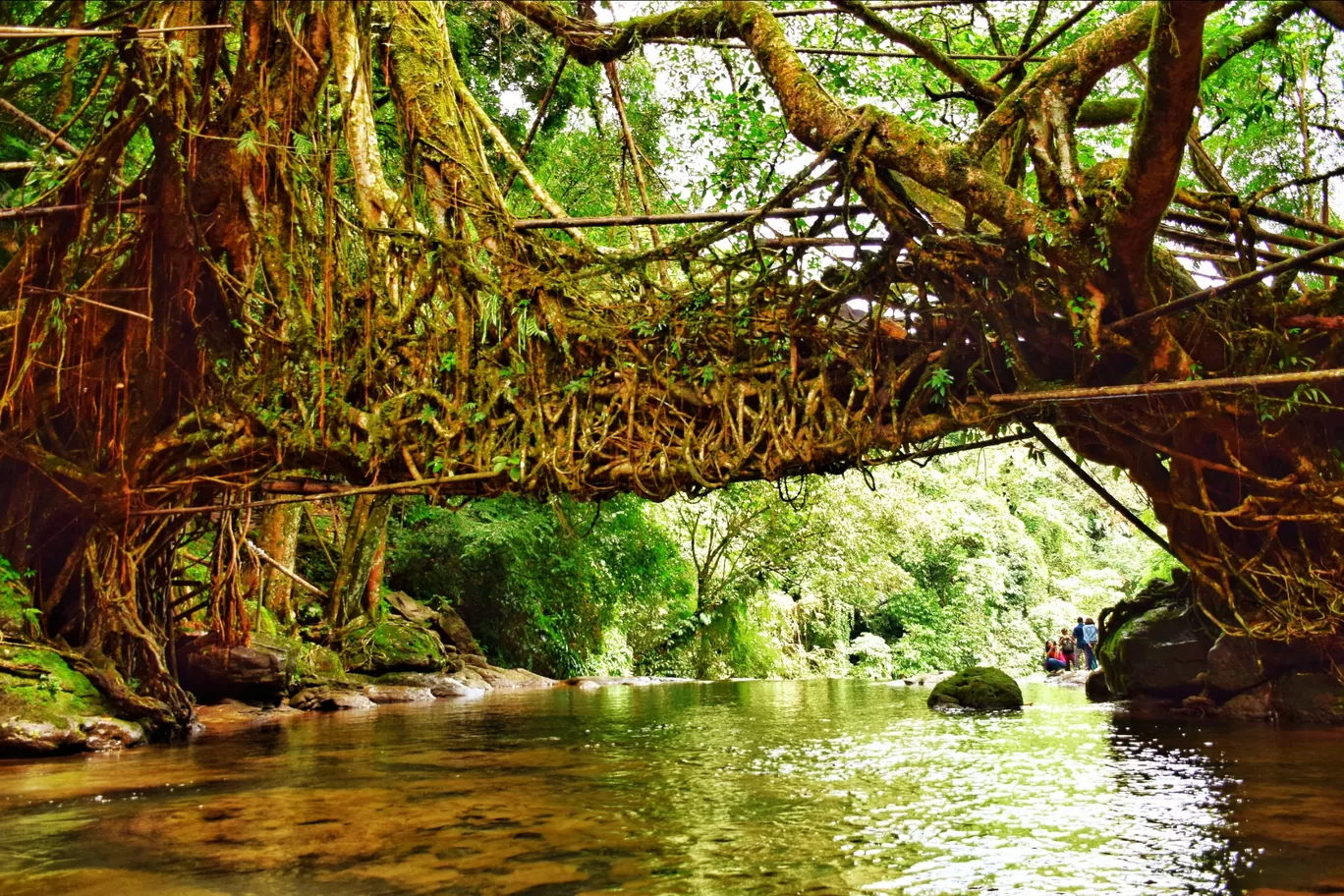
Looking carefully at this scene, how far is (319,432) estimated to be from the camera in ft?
21.7

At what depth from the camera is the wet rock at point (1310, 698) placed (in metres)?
7.25

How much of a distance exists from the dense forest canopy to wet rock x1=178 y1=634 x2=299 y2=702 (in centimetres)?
180

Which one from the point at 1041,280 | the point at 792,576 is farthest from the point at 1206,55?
the point at 792,576

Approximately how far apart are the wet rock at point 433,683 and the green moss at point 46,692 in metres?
5.82

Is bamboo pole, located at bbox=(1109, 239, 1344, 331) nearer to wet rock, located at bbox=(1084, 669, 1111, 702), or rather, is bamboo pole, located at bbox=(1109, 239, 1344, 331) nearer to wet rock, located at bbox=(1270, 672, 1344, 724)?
wet rock, located at bbox=(1270, 672, 1344, 724)

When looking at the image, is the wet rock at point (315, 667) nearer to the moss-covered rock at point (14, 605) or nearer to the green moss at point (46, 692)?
the green moss at point (46, 692)

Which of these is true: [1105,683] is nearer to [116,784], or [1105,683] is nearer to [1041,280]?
[1041,280]

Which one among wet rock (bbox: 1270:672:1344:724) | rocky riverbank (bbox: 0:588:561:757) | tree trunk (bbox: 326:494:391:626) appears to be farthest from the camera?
tree trunk (bbox: 326:494:391:626)

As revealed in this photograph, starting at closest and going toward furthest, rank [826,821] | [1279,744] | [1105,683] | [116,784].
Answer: [826,821] → [116,784] → [1279,744] → [1105,683]

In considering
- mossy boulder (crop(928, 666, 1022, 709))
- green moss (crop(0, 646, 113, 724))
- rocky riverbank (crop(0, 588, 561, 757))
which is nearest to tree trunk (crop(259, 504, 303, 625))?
rocky riverbank (crop(0, 588, 561, 757))

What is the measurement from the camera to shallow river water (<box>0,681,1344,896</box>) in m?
3.25

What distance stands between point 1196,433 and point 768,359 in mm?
2847

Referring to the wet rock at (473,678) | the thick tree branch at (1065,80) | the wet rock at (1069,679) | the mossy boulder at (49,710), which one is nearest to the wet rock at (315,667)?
the wet rock at (473,678)

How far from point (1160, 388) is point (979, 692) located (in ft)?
20.1
